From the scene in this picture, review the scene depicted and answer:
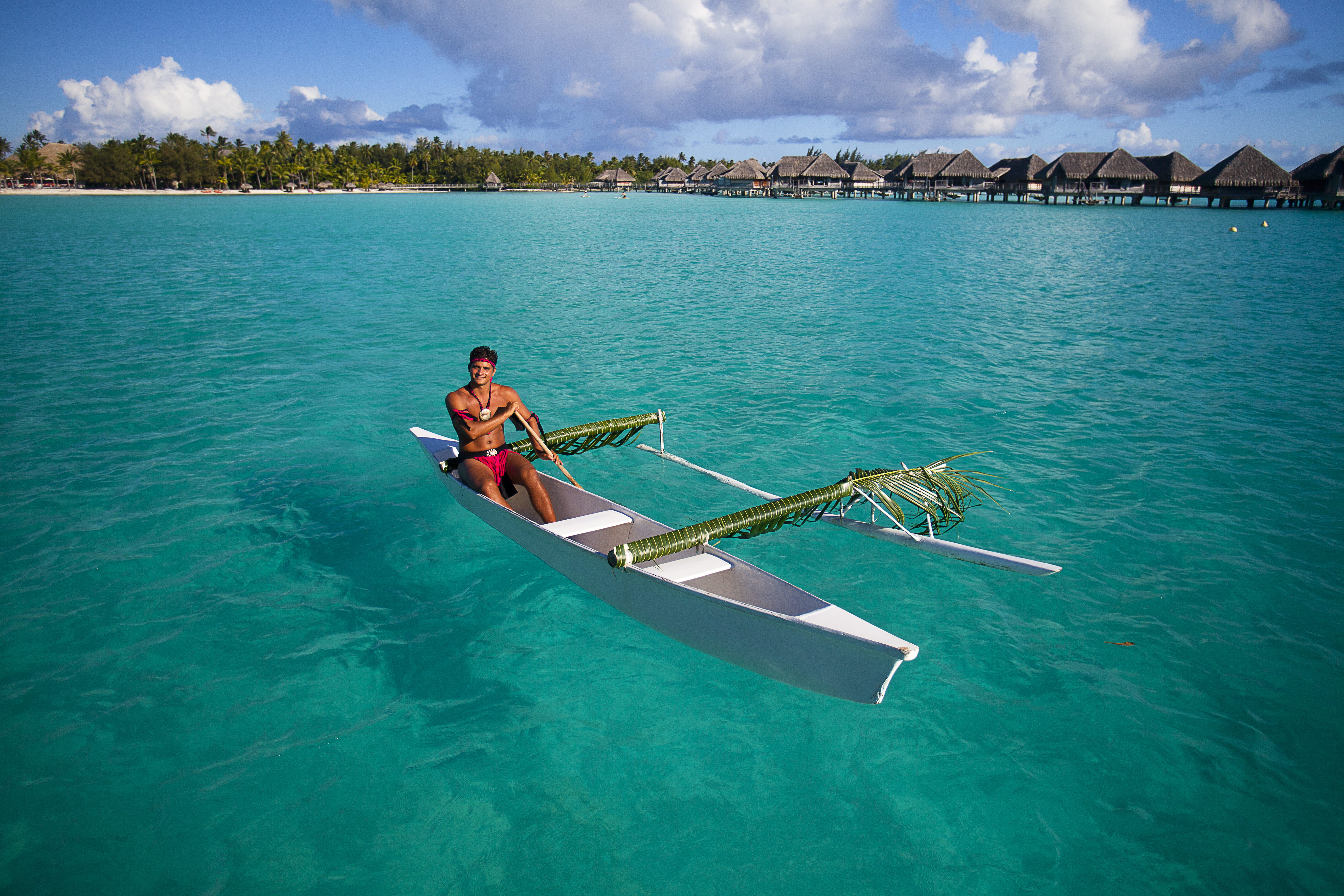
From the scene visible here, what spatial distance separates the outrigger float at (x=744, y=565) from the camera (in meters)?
→ 3.85

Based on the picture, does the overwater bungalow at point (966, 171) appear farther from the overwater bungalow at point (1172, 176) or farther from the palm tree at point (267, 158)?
the palm tree at point (267, 158)

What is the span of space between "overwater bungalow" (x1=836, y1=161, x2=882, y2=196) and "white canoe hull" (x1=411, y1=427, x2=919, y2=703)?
93.6 metres

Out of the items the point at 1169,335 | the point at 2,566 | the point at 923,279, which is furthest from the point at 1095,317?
the point at 2,566

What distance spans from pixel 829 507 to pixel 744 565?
1219 millimetres

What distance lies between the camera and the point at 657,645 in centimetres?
579

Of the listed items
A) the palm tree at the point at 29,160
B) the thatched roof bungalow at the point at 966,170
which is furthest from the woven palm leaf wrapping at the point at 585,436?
the palm tree at the point at 29,160

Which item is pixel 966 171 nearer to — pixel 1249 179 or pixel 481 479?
pixel 1249 179

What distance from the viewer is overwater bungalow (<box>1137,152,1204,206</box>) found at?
204 feet

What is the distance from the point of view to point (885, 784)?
4.39 metres

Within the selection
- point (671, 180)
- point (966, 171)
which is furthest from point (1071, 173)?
point (671, 180)

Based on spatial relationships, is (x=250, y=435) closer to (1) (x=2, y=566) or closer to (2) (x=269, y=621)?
(1) (x=2, y=566)

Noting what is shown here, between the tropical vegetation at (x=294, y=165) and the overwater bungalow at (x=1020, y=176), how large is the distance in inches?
957

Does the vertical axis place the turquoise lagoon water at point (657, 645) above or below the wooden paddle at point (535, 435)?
below

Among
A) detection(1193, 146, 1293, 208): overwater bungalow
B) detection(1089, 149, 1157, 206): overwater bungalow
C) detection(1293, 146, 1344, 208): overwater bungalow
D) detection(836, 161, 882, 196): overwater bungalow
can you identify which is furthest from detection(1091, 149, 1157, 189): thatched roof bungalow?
Answer: detection(836, 161, 882, 196): overwater bungalow
